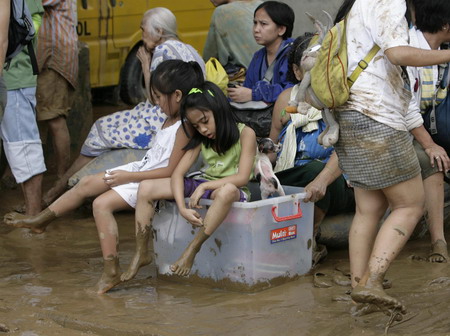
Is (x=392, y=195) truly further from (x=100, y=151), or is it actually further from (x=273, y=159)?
(x=100, y=151)

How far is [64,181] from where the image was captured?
6.99 meters

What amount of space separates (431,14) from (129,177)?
187 cm

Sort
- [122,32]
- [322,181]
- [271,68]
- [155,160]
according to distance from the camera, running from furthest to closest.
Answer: [122,32]
[271,68]
[155,160]
[322,181]

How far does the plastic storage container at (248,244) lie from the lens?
16.6ft

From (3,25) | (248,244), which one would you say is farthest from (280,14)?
(3,25)

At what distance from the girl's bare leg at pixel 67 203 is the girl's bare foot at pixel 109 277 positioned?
520 millimetres

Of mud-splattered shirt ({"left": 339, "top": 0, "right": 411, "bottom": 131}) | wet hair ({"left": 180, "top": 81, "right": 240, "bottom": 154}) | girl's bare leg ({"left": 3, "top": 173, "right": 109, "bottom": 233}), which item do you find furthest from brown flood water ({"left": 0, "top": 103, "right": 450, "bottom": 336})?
mud-splattered shirt ({"left": 339, "top": 0, "right": 411, "bottom": 131})

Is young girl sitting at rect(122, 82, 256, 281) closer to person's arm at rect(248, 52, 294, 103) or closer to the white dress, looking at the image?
the white dress

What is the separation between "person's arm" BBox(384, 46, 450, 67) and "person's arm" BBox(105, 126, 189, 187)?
4.97ft

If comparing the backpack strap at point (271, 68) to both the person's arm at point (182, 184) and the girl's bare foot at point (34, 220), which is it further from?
the girl's bare foot at point (34, 220)

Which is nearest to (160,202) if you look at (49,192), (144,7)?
(49,192)

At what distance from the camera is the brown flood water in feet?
14.7

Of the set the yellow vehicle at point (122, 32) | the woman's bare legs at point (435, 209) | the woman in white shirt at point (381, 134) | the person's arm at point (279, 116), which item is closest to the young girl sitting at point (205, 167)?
the person's arm at point (279, 116)

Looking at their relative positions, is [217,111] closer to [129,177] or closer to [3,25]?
[129,177]
